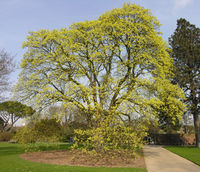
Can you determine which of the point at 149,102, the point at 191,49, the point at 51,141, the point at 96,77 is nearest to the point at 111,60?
the point at 96,77

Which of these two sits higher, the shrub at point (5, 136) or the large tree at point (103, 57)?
the large tree at point (103, 57)

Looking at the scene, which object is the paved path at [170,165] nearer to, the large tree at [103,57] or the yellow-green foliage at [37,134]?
the large tree at [103,57]

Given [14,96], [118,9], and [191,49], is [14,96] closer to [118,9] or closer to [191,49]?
[118,9]

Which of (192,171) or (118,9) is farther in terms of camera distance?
(118,9)

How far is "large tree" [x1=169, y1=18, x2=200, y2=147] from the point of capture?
77.5ft

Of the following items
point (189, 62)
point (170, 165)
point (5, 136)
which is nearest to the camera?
point (170, 165)

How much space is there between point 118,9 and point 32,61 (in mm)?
8155

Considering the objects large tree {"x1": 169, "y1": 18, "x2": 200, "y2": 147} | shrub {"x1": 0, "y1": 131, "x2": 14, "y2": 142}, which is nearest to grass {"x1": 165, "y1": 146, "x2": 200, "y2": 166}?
large tree {"x1": 169, "y1": 18, "x2": 200, "y2": 147}

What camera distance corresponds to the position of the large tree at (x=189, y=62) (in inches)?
930

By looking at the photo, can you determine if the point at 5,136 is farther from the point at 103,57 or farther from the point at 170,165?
the point at 170,165

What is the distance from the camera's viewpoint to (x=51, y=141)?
1780cm

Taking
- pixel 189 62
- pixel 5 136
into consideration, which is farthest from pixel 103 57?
pixel 5 136

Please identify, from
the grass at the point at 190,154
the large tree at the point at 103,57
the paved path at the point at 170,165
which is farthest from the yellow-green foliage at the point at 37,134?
the grass at the point at 190,154

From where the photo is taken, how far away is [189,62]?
2478 centimetres
